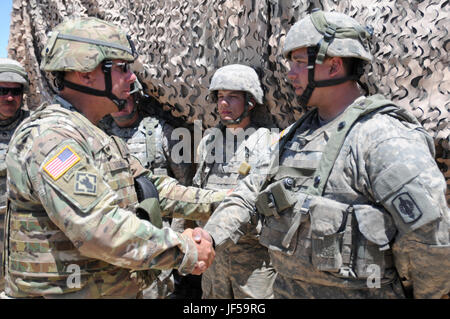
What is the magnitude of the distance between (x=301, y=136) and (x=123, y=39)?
3.62 feet

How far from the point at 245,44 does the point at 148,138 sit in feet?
5.14

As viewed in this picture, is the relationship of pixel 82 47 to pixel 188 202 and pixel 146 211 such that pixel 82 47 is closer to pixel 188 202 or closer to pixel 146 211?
pixel 146 211

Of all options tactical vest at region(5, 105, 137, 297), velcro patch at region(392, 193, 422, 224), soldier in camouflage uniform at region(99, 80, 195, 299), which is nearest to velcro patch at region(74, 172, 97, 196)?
tactical vest at region(5, 105, 137, 297)

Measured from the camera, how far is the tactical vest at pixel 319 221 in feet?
6.13

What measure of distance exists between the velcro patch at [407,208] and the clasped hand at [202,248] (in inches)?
38.3

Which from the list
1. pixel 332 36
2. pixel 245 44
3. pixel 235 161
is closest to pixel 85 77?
pixel 332 36

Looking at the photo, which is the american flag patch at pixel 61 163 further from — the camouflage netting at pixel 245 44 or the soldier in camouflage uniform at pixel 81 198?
the camouflage netting at pixel 245 44

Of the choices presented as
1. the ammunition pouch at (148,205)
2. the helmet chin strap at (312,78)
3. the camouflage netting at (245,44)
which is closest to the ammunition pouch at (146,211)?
the ammunition pouch at (148,205)

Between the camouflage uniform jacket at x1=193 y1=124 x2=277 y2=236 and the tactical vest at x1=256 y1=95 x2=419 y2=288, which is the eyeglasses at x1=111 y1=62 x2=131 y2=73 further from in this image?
the camouflage uniform jacket at x1=193 y1=124 x2=277 y2=236

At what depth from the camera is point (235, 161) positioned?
3.53 meters

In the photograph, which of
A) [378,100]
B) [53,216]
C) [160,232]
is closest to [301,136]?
[378,100]

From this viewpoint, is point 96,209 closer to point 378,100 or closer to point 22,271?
point 22,271

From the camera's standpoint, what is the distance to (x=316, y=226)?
1.93 metres

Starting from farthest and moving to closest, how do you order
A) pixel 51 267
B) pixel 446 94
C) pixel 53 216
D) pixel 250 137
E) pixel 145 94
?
pixel 145 94, pixel 250 137, pixel 446 94, pixel 51 267, pixel 53 216
